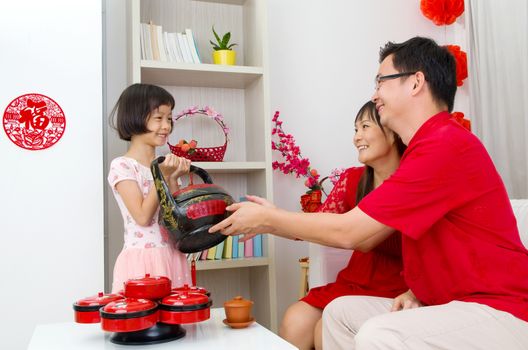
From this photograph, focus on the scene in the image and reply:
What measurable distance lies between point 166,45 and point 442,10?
1.73 m

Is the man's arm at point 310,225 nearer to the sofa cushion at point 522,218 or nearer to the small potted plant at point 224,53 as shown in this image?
the sofa cushion at point 522,218

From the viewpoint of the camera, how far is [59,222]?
2072 millimetres

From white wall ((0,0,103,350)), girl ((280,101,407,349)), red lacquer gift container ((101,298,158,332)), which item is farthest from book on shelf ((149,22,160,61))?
red lacquer gift container ((101,298,158,332))

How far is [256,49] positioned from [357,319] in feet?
5.22

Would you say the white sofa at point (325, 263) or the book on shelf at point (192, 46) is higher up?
the book on shelf at point (192, 46)

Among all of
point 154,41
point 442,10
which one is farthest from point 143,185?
point 442,10

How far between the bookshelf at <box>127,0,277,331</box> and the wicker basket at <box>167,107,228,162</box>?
8 cm

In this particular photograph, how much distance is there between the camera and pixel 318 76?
3.20m

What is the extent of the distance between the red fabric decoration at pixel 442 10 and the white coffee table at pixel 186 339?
253 cm

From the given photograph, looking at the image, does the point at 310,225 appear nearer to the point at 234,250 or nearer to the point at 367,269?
the point at 367,269

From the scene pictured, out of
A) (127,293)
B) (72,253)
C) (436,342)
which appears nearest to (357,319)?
(436,342)

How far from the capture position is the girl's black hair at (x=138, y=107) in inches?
74.6

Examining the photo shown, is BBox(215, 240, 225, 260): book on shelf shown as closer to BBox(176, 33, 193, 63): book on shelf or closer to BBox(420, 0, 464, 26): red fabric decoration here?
BBox(176, 33, 193, 63): book on shelf

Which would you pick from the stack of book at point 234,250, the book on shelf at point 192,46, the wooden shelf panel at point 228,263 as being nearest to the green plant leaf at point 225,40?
the book on shelf at point 192,46
